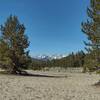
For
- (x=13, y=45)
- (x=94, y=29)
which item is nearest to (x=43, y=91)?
(x=94, y=29)

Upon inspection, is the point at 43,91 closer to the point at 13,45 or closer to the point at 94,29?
the point at 94,29

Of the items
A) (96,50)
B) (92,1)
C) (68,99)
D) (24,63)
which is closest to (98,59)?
(96,50)

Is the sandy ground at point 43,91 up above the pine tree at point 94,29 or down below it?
below

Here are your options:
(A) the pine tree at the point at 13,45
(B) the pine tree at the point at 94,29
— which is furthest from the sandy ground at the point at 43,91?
(A) the pine tree at the point at 13,45

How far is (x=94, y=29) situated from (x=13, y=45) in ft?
83.2

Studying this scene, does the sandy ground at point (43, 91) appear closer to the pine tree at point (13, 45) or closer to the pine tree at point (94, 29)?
the pine tree at point (94, 29)

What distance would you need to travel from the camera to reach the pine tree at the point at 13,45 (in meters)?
53.9

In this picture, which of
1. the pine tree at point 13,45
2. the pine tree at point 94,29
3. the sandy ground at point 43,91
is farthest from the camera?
the pine tree at point 13,45

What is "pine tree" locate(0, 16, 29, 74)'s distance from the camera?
2121 inches

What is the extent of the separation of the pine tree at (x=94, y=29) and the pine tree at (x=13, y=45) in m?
22.8

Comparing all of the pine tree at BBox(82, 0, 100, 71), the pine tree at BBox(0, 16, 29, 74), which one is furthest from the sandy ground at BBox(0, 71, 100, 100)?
the pine tree at BBox(0, 16, 29, 74)

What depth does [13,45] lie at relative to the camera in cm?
5488

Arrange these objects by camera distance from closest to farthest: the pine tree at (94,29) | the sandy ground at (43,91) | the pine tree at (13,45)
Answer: the sandy ground at (43,91) < the pine tree at (94,29) < the pine tree at (13,45)

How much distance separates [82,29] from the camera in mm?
33281
